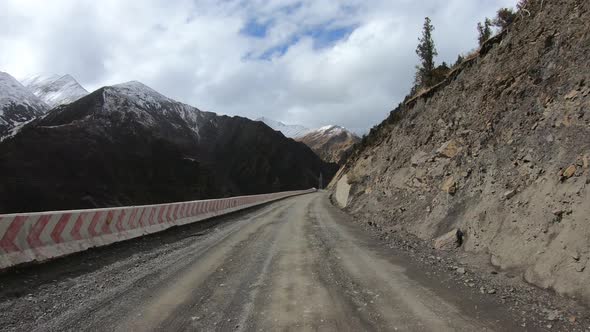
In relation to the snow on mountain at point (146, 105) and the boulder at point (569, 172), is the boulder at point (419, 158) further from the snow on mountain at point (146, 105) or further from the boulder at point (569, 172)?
the snow on mountain at point (146, 105)

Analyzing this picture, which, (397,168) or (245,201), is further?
(245,201)

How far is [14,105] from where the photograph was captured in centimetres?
17062

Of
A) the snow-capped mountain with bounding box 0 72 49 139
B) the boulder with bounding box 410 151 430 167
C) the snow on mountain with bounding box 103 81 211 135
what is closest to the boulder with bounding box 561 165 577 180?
the boulder with bounding box 410 151 430 167

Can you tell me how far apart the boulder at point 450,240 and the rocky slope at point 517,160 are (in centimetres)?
9

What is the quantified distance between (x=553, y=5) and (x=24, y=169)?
99.0 meters

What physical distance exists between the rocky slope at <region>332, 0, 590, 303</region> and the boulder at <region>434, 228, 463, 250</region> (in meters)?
0.09

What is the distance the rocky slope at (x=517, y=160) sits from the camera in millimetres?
6543

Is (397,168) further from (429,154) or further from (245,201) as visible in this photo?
(245,201)

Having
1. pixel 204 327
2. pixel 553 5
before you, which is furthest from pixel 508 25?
pixel 204 327

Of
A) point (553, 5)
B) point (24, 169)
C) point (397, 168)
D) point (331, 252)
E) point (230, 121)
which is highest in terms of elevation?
point (230, 121)

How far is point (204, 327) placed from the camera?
16.5 feet

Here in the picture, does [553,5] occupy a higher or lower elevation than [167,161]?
lower

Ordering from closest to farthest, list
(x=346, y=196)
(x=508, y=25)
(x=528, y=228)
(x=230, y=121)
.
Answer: (x=528, y=228), (x=508, y=25), (x=346, y=196), (x=230, y=121)

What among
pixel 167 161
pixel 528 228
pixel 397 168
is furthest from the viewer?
pixel 167 161
